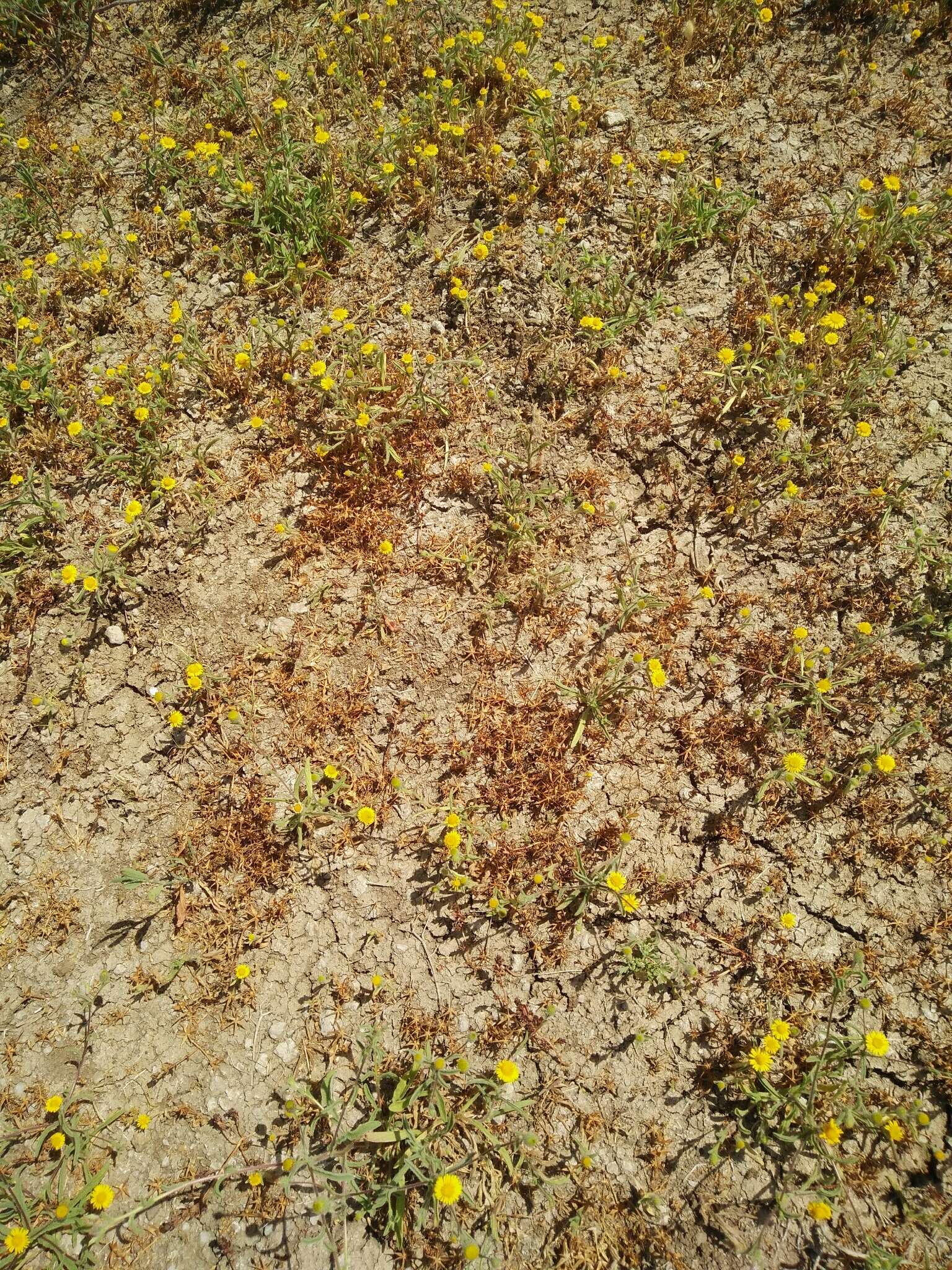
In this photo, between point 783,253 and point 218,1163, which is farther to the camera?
point 783,253

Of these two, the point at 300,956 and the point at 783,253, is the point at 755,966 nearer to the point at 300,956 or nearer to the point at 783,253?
the point at 300,956

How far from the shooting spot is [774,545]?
3.50 metres

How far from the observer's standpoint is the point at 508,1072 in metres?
2.60

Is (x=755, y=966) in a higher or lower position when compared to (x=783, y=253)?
lower

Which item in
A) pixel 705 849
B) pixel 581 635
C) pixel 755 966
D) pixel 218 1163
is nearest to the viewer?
pixel 218 1163

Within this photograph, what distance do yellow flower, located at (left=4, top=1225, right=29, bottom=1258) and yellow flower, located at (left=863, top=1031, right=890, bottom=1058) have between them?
311 cm

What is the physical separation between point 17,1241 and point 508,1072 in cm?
181

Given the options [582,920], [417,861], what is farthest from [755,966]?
[417,861]

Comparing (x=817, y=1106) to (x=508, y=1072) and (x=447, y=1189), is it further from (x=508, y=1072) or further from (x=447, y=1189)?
(x=447, y=1189)

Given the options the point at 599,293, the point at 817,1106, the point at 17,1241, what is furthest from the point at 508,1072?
the point at 599,293

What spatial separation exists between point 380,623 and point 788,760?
195 cm

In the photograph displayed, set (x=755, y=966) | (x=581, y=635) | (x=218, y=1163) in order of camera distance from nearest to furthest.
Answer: (x=218, y=1163) → (x=755, y=966) → (x=581, y=635)

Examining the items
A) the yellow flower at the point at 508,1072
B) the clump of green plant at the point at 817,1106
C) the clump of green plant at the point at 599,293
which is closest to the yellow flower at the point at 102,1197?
the yellow flower at the point at 508,1072

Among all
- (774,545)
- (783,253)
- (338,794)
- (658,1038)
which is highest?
(783,253)
